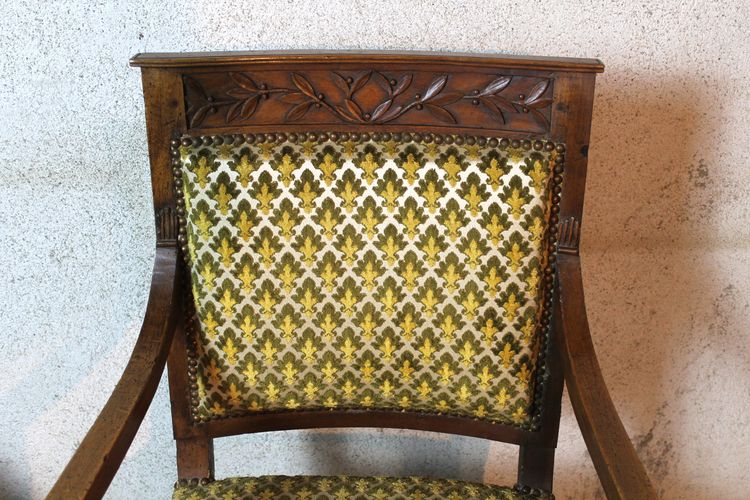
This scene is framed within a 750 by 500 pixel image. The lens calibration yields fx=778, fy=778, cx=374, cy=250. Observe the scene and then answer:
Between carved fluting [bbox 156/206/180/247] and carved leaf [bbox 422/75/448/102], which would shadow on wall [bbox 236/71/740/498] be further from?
carved fluting [bbox 156/206/180/247]

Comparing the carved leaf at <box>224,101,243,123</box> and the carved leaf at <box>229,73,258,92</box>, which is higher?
the carved leaf at <box>229,73,258,92</box>

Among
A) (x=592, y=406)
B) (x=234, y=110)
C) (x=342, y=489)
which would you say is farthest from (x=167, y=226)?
(x=592, y=406)

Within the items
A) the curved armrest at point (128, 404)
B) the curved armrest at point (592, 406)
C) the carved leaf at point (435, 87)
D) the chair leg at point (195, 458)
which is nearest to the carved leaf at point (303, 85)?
the carved leaf at point (435, 87)

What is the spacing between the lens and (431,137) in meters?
0.91

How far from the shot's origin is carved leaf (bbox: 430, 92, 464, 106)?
908 millimetres

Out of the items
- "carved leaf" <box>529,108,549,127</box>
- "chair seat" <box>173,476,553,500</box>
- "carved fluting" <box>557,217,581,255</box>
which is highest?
"carved leaf" <box>529,108,549,127</box>

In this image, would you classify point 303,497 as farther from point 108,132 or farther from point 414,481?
point 108,132

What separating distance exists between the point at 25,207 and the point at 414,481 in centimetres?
70

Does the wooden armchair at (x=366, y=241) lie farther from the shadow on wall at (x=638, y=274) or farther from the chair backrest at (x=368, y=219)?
the shadow on wall at (x=638, y=274)

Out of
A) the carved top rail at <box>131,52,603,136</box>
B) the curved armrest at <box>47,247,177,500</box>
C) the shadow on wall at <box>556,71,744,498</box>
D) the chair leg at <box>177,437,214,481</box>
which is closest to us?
the curved armrest at <box>47,247,177,500</box>

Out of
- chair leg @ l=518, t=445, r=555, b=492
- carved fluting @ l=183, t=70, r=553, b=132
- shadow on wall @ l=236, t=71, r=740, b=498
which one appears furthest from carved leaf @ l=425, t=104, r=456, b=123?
chair leg @ l=518, t=445, r=555, b=492

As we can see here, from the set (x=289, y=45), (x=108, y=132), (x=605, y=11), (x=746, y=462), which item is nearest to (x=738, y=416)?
(x=746, y=462)

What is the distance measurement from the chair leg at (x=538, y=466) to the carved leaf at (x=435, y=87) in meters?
0.47

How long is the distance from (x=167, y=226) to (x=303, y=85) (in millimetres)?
236
